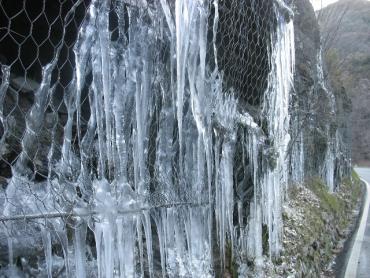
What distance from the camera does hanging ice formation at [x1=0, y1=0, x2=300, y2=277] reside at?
2.34 m

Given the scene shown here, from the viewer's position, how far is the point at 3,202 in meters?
2.32

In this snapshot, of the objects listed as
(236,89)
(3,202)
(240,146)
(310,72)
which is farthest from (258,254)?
(310,72)

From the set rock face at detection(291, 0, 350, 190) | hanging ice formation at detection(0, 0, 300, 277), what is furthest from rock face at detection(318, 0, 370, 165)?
hanging ice formation at detection(0, 0, 300, 277)

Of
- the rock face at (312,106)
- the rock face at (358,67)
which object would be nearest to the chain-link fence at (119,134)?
the rock face at (312,106)

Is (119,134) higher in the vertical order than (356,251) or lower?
higher

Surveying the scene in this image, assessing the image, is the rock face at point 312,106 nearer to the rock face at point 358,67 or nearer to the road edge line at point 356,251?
the road edge line at point 356,251

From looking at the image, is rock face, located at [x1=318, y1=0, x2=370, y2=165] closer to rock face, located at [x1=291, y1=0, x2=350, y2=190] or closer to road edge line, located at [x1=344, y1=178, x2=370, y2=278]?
rock face, located at [x1=291, y1=0, x2=350, y2=190]

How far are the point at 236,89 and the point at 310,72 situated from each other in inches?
198

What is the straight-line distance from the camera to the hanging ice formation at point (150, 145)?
7.69 feet

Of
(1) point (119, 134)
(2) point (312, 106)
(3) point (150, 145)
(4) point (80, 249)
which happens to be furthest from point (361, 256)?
(4) point (80, 249)

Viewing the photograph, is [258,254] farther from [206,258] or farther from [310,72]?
[310,72]

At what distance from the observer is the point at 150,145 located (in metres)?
2.83

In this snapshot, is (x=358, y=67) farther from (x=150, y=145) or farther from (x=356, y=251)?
(x=150, y=145)

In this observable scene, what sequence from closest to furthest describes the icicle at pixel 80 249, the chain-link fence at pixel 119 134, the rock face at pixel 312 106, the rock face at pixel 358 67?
the icicle at pixel 80 249
the chain-link fence at pixel 119 134
the rock face at pixel 312 106
the rock face at pixel 358 67
